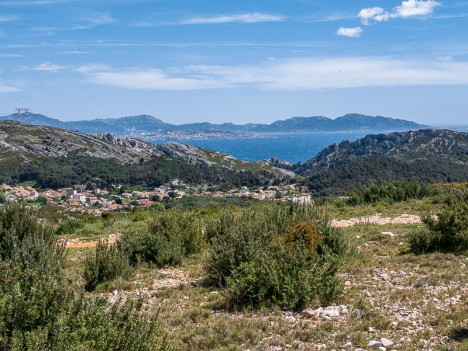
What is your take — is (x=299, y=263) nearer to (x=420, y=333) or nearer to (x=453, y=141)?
(x=420, y=333)

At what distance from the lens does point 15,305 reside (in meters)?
4.41

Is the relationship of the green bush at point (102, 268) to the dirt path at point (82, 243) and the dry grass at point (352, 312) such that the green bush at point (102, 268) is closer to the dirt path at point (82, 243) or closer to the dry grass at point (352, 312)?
the dry grass at point (352, 312)

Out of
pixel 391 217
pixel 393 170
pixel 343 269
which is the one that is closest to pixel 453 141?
pixel 393 170

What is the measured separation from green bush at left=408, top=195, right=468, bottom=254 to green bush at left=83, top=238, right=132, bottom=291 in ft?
23.4

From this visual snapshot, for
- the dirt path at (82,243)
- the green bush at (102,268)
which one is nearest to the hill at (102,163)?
the dirt path at (82,243)

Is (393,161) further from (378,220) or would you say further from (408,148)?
(378,220)

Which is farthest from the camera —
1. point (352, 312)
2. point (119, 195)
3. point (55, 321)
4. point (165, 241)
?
point (119, 195)

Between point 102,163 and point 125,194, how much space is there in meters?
34.6

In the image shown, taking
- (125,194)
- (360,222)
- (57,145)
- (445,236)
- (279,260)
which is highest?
(279,260)

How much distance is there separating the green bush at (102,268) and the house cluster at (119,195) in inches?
1756

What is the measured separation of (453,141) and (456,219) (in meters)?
118

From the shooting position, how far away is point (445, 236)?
435 inches

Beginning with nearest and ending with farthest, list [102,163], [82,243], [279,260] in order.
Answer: [279,260] < [82,243] < [102,163]

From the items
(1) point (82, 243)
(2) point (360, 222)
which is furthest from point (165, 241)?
(2) point (360, 222)
